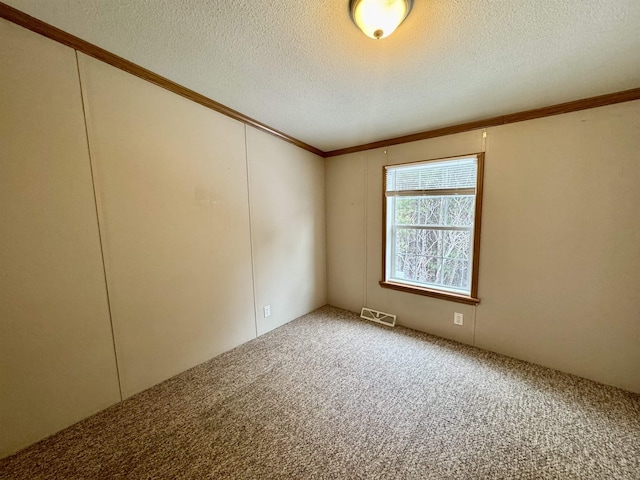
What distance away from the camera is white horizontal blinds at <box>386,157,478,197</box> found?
7.76 ft

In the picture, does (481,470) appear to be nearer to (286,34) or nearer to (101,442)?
(101,442)

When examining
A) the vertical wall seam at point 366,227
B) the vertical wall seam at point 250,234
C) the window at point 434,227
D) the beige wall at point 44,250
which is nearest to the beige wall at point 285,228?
the vertical wall seam at point 250,234

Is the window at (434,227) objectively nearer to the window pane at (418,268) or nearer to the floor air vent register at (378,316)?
the window pane at (418,268)

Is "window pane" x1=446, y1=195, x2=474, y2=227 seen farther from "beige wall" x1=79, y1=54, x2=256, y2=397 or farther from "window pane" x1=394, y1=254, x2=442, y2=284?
"beige wall" x1=79, y1=54, x2=256, y2=397

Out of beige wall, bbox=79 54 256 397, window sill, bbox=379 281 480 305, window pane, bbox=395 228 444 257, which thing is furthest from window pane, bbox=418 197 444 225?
beige wall, bbox=79 54 256 397

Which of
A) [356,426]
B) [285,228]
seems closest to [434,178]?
[285,228]

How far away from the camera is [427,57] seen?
144cm

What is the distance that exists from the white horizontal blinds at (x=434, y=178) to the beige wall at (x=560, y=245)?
11cm

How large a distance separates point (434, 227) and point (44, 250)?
3.09m

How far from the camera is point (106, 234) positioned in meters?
1.54

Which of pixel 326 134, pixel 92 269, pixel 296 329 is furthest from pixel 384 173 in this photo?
A: pixel 92 269

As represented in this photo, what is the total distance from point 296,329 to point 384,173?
2.12 meters

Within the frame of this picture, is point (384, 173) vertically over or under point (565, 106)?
under

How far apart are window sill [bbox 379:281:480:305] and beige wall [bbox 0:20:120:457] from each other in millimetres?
2650
